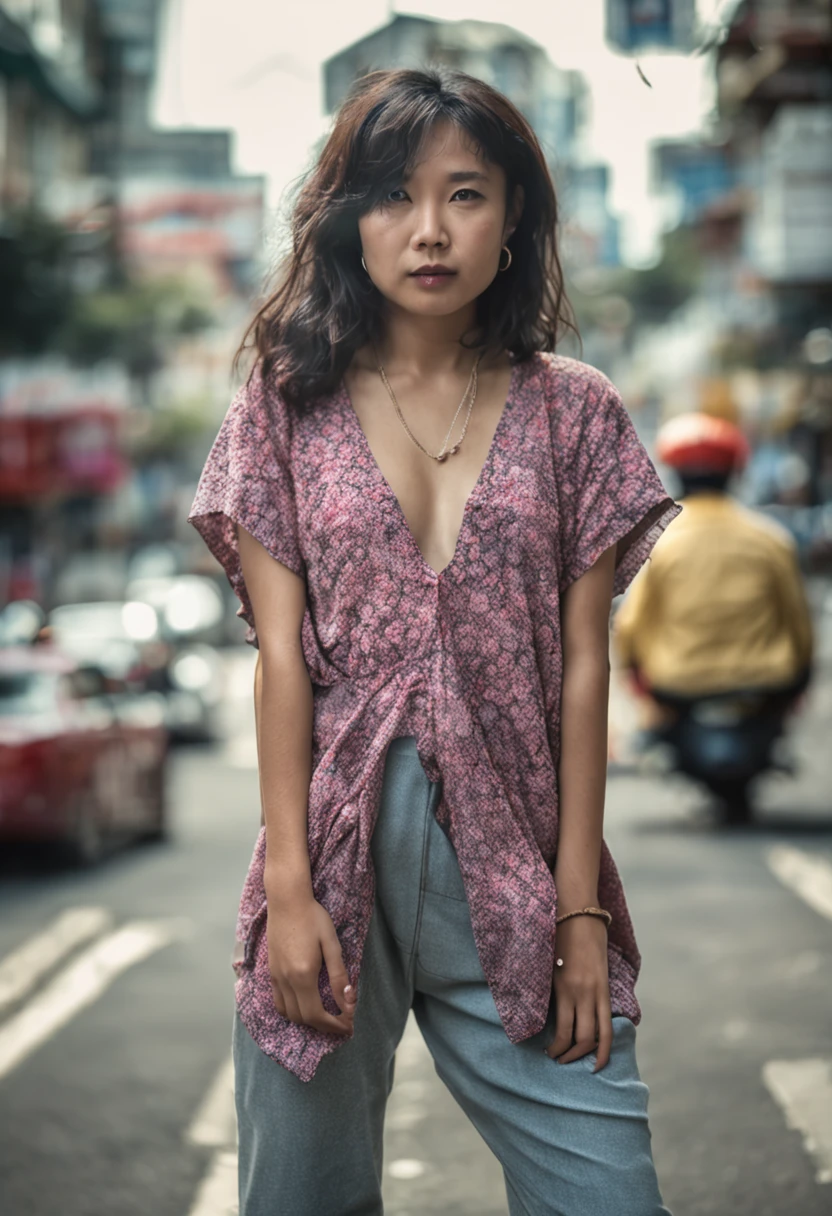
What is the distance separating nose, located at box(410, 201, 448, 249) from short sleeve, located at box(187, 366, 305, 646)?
0.29 metres

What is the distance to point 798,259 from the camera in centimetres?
3422

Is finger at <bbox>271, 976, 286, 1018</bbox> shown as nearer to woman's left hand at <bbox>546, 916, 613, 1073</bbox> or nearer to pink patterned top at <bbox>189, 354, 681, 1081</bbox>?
pink patterned top at <bbox>189, 354, 681, 1081</bbox>

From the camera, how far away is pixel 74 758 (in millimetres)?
10102

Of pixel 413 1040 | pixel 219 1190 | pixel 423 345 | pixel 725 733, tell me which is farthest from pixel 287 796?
pixel 725 733

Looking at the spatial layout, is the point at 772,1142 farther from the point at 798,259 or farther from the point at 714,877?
the point at 798,259

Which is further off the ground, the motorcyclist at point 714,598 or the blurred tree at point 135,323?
the blurred tree at point 135,323

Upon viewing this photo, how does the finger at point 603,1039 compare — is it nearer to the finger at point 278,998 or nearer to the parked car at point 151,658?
the finger at point 278,998

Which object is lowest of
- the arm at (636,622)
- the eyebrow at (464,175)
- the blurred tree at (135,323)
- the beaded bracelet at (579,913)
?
the arm at (636,622)

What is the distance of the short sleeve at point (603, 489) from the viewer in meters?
2.37

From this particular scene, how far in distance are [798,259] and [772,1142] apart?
103 feet

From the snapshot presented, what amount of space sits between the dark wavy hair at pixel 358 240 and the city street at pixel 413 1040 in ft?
3.28

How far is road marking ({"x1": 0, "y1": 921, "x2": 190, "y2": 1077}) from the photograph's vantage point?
5898 mm

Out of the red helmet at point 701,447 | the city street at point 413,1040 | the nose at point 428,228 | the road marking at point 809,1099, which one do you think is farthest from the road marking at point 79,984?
the nose at point 428,228

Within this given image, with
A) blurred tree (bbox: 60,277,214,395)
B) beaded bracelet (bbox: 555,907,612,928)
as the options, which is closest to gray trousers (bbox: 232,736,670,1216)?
beaded bracelet (bbox: 555,907,612,928)
